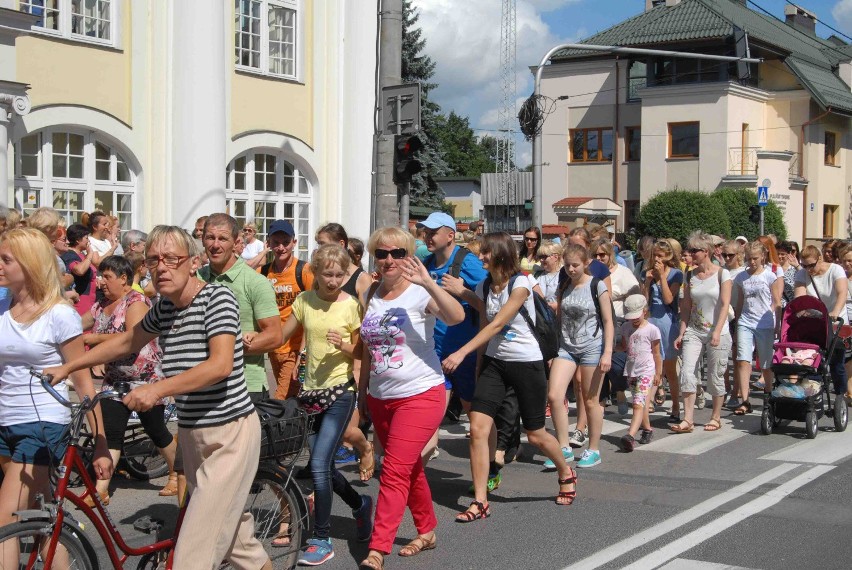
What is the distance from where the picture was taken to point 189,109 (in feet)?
56.5

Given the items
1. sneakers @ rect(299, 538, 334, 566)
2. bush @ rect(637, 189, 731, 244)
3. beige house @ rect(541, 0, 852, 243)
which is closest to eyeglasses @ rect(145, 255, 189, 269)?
sneakers @ rect(299, 538, 334, 566)

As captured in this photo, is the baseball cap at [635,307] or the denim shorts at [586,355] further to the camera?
the baseball cap at [635,307]

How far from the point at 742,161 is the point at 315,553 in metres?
41.9

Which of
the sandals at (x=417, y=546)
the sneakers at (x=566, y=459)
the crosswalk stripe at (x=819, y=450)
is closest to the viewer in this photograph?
the sandals at (x=417, y=546)

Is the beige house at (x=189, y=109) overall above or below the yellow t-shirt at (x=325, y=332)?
above

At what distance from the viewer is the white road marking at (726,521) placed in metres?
6.26

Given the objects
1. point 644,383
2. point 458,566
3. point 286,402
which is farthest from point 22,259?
point 644,383

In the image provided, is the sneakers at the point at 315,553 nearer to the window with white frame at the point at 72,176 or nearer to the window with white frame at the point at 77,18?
the window with white frame at the point at 72,176

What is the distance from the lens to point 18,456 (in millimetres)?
4906

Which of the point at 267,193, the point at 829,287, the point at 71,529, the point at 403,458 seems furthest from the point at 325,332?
the point at 267,193

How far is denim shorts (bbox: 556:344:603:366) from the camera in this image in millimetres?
8906

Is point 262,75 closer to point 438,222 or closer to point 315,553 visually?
point 438,222

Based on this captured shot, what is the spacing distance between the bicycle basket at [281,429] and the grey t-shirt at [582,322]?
3771 mm

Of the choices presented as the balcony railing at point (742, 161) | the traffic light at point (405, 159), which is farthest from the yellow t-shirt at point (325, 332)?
the balcony railing at point (742, 161)
